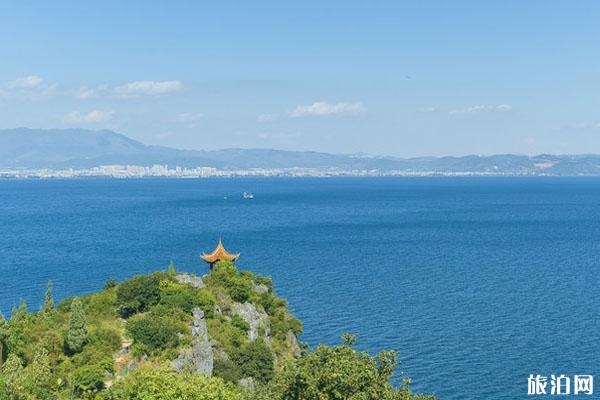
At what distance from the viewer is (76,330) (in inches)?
1789

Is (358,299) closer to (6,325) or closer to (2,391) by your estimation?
(6,325)

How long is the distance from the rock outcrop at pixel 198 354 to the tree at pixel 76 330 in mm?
6462

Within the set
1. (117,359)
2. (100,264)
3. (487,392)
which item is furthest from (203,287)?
(100,264)

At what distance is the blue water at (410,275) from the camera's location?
2621 inches

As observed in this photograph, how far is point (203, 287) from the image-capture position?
58.3 metres

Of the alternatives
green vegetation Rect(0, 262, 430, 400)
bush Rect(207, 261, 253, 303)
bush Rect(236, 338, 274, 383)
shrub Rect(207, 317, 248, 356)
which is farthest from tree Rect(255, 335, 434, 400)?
bush Rect(207, 261, 253, 303)

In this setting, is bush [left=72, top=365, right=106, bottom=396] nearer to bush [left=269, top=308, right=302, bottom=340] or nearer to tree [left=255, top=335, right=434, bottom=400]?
tree [left=255, top=335, right=434, bottom=400]

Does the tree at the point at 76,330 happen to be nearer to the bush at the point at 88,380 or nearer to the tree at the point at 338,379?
the bush at the point at 88,380

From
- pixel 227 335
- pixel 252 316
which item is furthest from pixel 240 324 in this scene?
pixel 252 316

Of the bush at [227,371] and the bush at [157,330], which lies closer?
the bush at [157,330]

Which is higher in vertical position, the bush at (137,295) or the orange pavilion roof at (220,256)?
the orange pavilion roof at (220,256)

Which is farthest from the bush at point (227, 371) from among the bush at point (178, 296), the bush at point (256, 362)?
the bush at point (178, 296)

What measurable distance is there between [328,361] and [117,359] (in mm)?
20921

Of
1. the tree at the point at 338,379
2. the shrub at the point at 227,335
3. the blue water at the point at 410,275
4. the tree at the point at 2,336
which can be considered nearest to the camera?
the tree at the point at 338,379
